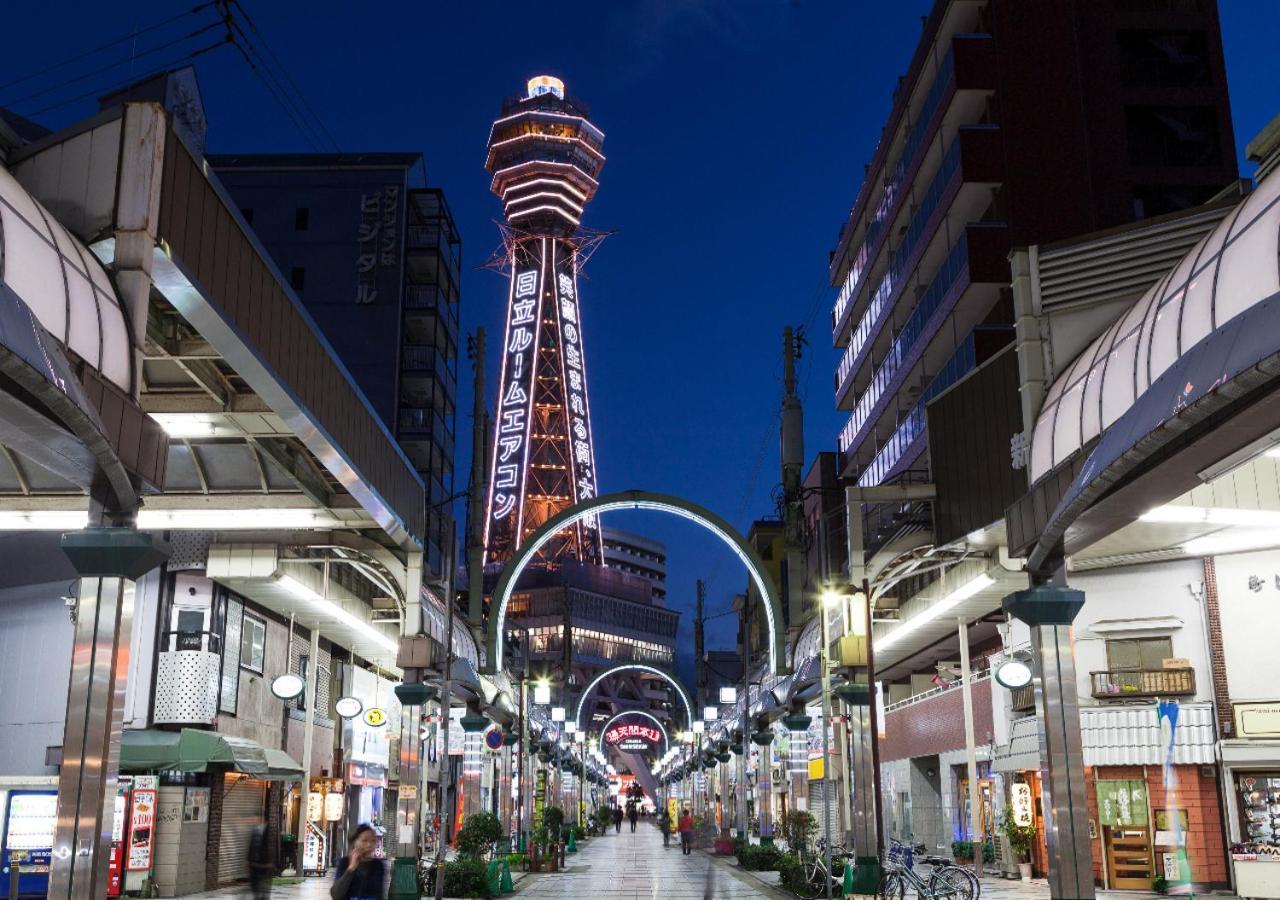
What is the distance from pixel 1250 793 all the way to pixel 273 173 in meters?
59.9

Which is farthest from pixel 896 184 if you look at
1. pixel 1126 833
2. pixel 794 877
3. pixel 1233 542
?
pixel 794 877

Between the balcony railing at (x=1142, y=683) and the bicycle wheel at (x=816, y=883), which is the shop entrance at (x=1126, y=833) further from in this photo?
the bicycle wheel at (x=816, y=883)

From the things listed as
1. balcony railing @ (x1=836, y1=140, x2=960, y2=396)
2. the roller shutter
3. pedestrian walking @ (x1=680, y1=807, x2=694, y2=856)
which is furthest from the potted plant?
balcony railing @ (x1=836, y1=140, x2=960, y2=396)

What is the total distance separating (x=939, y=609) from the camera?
110 feet

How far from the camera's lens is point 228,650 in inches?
1207

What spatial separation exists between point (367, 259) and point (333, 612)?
38.6 metres

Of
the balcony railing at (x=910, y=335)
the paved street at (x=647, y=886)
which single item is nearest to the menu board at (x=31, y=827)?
the paved street at (x=647, y=886)

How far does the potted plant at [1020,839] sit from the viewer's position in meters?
32.7

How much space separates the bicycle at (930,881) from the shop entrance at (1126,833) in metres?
6.20

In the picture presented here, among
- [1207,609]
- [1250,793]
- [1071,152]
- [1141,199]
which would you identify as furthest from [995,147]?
[1250,793]

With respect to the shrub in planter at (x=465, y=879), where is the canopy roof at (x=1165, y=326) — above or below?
above

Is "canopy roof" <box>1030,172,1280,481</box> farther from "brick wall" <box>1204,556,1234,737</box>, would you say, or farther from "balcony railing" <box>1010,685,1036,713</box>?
"balcony railing" <box>1010,685,1036,713</box>

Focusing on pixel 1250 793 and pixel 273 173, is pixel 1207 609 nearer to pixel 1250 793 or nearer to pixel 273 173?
pixel 1250 793

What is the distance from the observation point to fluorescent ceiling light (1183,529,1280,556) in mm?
26422
